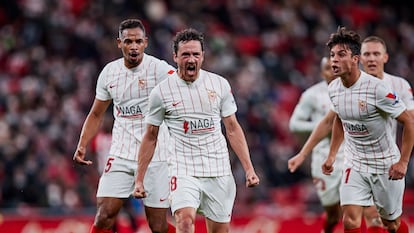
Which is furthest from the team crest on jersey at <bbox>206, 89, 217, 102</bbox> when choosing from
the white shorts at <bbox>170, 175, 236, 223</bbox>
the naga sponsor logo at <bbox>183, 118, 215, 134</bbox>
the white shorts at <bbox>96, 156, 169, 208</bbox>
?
the white shorts at <bbox>96, 156, 169, 208</bbox>

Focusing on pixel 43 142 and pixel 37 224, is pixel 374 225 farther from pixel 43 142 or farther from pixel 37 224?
pixel 43 142

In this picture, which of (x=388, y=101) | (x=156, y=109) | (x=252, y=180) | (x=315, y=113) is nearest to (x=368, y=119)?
(x=388, y=101)

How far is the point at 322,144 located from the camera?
11453mm

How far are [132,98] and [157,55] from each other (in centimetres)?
1011

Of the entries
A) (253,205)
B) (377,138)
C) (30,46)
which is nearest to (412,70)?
(253,205)

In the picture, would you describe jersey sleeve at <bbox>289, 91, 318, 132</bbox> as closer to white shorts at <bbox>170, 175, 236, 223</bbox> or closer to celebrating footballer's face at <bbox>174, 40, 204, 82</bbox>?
white shorts at <bbox>170, 175, 236, 223</bbox>

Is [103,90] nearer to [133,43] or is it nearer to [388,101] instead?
[133,43]

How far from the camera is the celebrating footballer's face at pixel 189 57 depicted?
27.5ft

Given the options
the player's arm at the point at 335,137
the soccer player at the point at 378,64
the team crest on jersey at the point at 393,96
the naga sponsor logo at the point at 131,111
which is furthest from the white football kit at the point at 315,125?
the naga sponsor logo at the point at 131,111

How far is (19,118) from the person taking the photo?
54.2ft

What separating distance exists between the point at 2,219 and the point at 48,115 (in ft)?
12.1

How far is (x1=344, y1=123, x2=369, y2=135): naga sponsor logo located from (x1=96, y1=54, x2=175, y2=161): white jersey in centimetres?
177

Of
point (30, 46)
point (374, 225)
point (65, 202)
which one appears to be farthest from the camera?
point (30, 46)

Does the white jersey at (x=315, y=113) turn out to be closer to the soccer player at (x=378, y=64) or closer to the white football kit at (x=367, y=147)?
the soccer player at (x=378, y=64)
